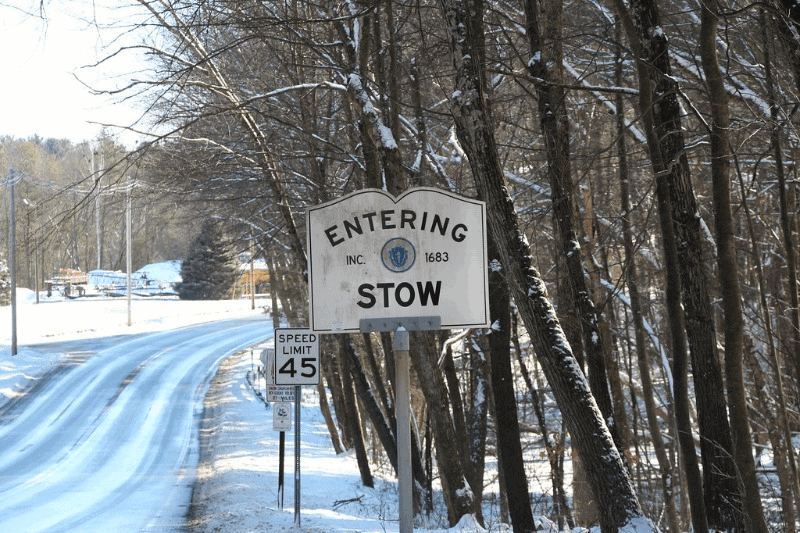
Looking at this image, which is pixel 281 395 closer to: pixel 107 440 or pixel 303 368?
pixel 303 368

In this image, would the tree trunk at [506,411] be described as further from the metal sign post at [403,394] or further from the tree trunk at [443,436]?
the metal sign post at [403,394]

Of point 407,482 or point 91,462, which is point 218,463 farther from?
point 407,482

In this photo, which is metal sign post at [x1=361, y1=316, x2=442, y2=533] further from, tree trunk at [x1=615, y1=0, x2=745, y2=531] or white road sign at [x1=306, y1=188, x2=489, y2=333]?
tree trunk at [x1=615, y1=0, x2=745, y2=531]

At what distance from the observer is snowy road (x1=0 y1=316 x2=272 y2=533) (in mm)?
17469

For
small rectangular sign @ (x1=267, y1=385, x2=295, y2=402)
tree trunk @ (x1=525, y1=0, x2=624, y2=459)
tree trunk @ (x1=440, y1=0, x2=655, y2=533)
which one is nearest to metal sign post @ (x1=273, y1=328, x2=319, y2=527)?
small rectangular sign @ (x1=267, y1=385, x2=295, y2=402)

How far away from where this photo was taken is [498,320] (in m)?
12.0

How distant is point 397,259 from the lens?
5043 millimetres

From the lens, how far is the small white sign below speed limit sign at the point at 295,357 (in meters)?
14.0

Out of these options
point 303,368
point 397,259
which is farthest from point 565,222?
point 303,368

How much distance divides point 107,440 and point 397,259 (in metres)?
24.7

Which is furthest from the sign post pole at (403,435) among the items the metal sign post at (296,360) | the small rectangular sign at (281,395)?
the small rectangular sign at (281,395)

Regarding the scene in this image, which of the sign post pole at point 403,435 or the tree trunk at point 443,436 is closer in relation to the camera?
the sign post pole at point 403,435

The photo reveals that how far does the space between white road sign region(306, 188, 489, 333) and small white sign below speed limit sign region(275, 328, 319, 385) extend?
8951 millimetres

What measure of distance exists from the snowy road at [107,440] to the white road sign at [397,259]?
38.4 feet
